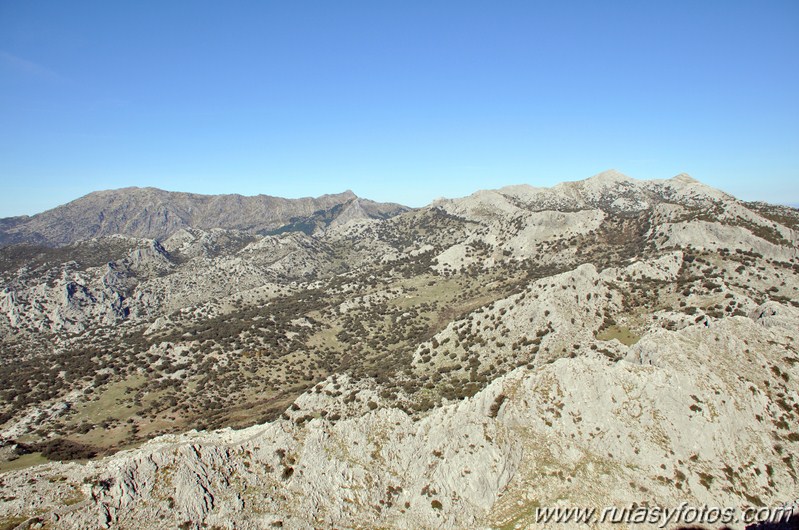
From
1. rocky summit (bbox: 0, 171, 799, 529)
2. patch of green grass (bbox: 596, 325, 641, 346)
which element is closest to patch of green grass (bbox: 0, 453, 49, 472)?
rocky summit (bbox: 0, 171, 799, 529)

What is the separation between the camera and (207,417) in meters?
58.9

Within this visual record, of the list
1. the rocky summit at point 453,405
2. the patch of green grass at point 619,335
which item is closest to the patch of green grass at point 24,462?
the rocky summit at point 453,405

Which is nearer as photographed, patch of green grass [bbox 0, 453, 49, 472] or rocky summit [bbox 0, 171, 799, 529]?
rocky summit [bbox 0, 171, 799, 529]

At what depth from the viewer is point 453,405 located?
115ft

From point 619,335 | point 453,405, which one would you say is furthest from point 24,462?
point 619,335

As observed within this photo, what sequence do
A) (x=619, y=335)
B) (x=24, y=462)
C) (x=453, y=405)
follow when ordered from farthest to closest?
(x=619, y=335) → (x=24, y=462) → (x=453, y=405)

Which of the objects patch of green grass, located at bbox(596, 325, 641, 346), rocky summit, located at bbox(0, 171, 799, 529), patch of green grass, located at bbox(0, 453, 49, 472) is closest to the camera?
rocky summit, located at bbox(0, 171, 799, 529)

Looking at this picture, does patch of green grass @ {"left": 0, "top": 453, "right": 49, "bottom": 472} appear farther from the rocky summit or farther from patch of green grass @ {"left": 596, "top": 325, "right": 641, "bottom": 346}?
patch of green grass @ {"left": 596, "top": 325, "right": 641, "bottom": 346}

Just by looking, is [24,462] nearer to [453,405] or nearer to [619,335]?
[453,405]

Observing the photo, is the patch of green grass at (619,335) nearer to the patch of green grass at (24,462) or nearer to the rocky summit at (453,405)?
the rocky summit at (453,405)

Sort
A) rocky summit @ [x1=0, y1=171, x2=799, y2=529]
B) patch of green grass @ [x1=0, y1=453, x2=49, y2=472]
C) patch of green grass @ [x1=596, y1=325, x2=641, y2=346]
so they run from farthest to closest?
1. patch of green grass @ [x1=596, y1=325, x2=641, y2=346]
2. patch of green grass @ [x1=0, y1=453, x2=49, y2=472]
3. rocky summit @ [x1=0, y1=171, x2=799, y2=529]

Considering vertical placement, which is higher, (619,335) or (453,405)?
(619,335)

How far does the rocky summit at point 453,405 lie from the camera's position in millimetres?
26234

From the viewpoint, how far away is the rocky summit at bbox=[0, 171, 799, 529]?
26.2 metres
